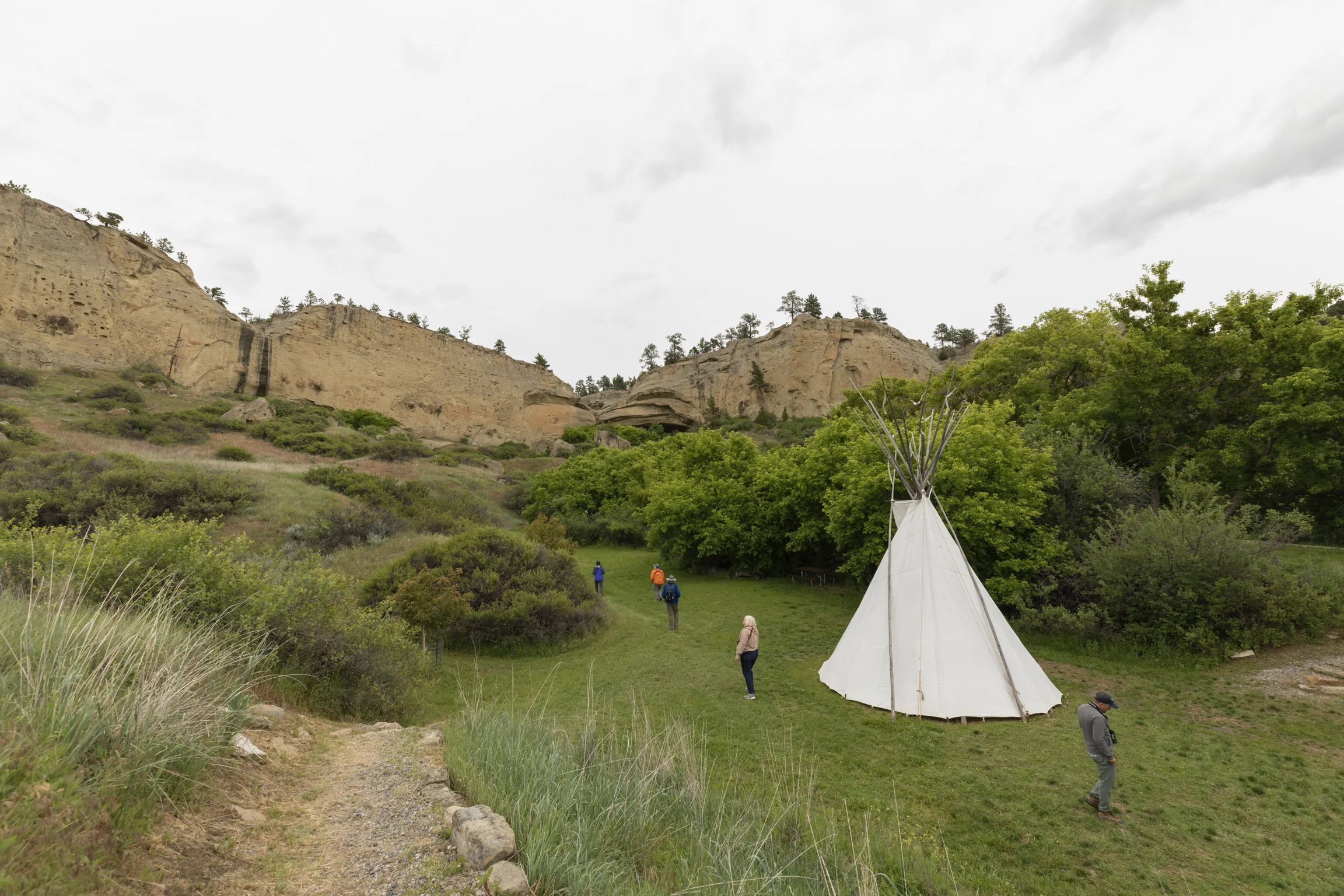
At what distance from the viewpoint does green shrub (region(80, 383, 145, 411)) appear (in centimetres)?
2927

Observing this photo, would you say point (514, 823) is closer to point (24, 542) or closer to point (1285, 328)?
point (24, 542)

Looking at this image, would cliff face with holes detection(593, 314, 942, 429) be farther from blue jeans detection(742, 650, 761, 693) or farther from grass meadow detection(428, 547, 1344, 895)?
blue jeans detection(742, 650, 761, 693)

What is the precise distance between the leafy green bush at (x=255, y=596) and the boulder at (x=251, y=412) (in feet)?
99.8

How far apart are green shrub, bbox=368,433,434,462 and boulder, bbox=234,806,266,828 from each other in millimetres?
31598

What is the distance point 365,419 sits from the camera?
47.2 m

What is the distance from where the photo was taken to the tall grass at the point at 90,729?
230 cm

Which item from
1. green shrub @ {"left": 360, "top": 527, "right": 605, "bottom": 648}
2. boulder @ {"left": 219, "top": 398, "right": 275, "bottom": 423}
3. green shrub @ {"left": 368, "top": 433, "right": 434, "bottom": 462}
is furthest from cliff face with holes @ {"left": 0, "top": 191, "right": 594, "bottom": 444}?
green shrub @ {"left": 360, "top": 527, "right": 605, "bottom": 648}

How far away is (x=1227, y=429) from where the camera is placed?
15367 millimetres

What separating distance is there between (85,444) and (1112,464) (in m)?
34.7

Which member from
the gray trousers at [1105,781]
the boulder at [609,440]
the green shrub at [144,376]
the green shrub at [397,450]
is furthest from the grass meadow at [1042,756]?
the boulder at [609,440]

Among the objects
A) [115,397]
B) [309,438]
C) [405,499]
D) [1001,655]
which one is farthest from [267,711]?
[115,397]

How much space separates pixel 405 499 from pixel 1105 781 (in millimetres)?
21760

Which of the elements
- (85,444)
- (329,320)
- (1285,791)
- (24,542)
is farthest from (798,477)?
(329,320)

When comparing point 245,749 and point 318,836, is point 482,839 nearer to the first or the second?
point 318,836
